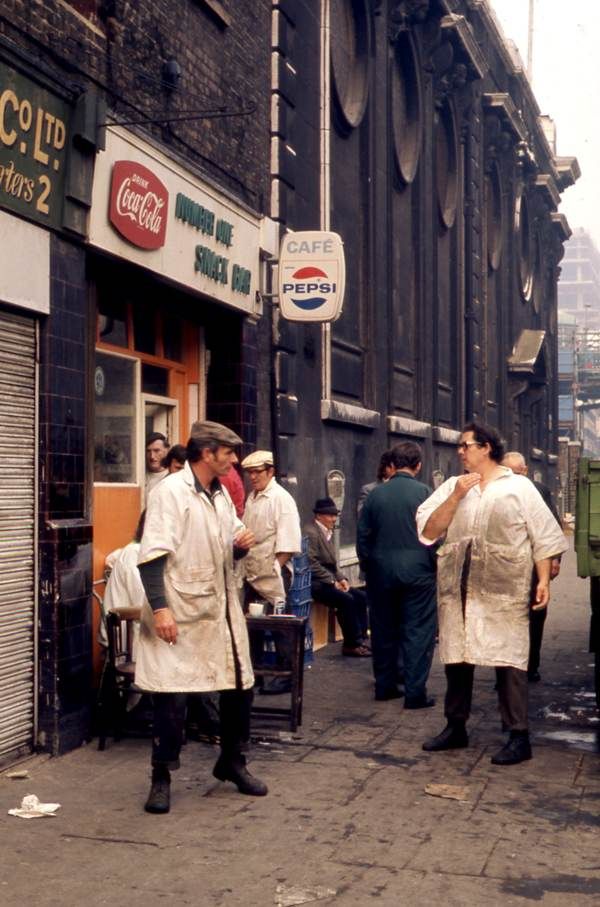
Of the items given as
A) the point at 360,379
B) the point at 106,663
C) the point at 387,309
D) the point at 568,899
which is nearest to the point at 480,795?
the point at 568,899

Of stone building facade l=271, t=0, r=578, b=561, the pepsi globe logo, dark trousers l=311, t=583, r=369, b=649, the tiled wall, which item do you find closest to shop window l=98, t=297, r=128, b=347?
the tiled wall

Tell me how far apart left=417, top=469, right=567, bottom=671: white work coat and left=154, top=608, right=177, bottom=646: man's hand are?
2141mm

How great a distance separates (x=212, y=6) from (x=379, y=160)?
7.31 meters

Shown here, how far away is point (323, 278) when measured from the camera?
12.5 m

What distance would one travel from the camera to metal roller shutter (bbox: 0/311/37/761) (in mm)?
7660

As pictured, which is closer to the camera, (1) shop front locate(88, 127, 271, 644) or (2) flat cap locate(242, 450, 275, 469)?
(1) shop front locate(88, 127, 271, 644)

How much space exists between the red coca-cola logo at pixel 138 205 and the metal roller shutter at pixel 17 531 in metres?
1.38

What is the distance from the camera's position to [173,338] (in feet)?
37.3

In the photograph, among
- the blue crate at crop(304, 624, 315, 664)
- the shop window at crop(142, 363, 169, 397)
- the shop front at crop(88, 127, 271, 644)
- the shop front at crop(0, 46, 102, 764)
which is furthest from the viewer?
the blue crate at crop(304, 624, 315, 664)

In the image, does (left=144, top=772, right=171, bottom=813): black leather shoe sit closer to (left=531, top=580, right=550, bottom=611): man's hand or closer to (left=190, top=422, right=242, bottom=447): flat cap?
(left=190, top=422, right=242, bottom=447): flat cap

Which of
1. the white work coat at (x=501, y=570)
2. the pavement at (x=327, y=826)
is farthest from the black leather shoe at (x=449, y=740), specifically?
the white work coat at (x=501, y=570)

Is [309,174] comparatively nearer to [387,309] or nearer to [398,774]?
[387,309]

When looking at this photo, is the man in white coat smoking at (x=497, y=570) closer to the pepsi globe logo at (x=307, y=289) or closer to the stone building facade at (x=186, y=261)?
the stone building facade at (x=186, y=261)

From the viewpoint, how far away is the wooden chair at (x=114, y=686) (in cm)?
826
